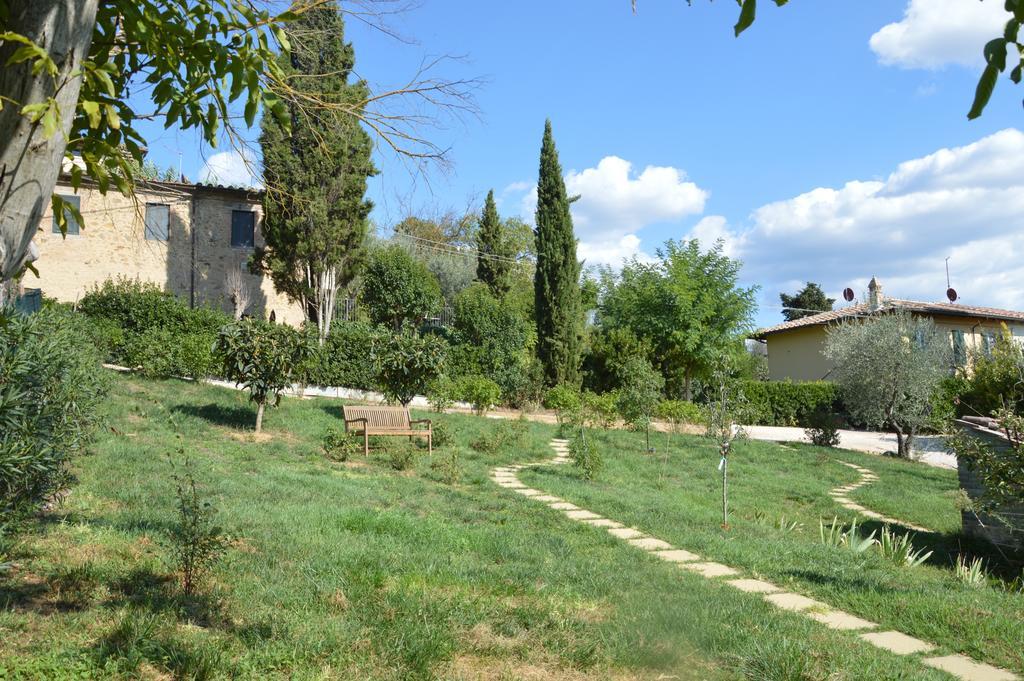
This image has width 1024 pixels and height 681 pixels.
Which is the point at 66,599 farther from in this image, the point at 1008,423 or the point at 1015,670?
the point at 1008,423

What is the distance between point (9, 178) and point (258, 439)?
34.0 ft

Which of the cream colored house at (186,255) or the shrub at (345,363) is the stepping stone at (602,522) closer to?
the shrub at (345,363)

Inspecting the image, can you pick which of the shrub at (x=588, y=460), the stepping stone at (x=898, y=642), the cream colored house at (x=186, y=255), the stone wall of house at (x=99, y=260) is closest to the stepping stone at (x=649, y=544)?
the stepping stone at (x=898, y=642)

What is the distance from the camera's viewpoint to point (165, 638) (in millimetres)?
3395

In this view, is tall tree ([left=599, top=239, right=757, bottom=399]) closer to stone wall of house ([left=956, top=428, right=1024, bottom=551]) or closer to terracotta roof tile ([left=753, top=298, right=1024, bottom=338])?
terracotta roof tile ([left=753, top=298, right=1024, bottom=338])

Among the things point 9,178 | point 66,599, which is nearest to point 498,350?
point 66,599

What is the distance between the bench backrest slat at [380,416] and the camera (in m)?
12.5

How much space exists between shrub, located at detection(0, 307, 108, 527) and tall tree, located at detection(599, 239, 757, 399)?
2069 centimetres

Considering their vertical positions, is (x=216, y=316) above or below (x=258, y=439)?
above

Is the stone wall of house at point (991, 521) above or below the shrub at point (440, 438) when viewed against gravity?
below

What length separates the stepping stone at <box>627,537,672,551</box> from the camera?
649cm

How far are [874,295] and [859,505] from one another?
21392 millimetres

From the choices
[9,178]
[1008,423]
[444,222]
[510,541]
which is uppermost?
[444,222]

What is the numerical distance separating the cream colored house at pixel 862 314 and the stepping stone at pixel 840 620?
25.1m
